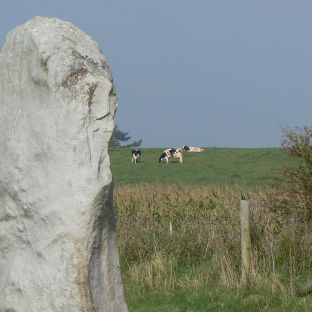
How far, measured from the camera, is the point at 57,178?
7262 mm

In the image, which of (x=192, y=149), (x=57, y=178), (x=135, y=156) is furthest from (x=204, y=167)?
(x=57, y=178)

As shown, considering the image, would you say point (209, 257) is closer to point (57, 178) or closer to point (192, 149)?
point (57, 178)

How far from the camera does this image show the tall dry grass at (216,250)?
15125mm

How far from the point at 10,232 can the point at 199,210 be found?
52.8 feet

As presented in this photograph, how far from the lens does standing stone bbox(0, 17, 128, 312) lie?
7.21m

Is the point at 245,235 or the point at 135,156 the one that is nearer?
the point at 245,235

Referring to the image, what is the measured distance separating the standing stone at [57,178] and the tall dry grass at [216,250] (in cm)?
672

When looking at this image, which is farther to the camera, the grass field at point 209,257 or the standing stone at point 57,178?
the grass field at point 209,257

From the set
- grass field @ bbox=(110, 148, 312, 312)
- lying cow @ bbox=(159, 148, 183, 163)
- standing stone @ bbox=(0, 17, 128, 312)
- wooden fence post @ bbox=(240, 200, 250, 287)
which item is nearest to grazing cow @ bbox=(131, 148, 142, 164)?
lying cow @ bbox=(159, 148, 183, 163)

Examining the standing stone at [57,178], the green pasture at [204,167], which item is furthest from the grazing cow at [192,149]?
the standing stone at [57,178]

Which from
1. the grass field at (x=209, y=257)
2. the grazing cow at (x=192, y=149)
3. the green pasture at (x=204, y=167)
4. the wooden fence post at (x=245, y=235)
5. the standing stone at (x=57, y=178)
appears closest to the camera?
the standing stone at (x=57, y=178)

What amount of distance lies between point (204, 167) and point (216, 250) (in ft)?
117

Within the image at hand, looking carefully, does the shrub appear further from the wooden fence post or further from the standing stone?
the standing stone

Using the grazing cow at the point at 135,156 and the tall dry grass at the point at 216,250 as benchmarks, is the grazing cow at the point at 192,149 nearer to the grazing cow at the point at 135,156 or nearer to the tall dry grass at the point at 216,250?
the grazing cow at the point at 135,156
